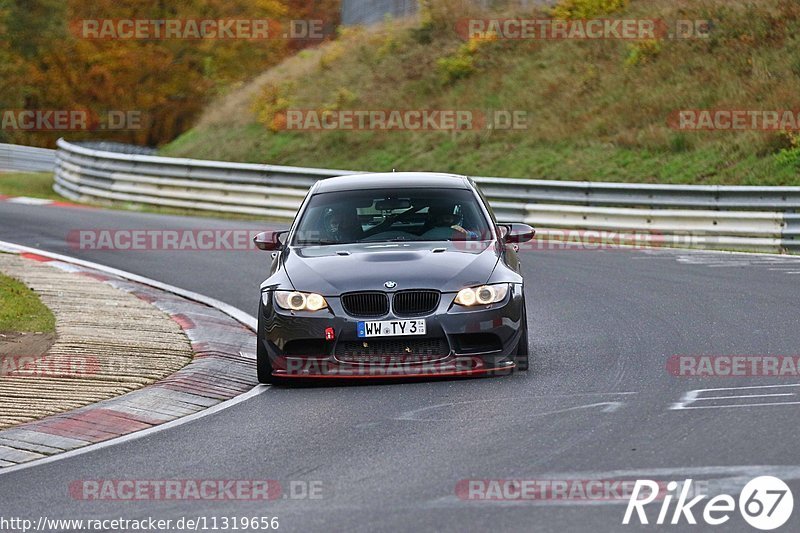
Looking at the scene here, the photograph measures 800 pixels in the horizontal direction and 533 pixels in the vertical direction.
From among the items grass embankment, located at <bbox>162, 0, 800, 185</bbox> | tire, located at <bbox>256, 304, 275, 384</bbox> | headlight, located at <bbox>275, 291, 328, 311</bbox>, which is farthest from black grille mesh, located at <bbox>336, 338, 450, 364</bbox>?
grass embankment, located at <bbox>162, 0, 800, 185</bbox>

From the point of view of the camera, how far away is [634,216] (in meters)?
21.4

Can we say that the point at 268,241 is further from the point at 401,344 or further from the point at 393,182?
the point at 401,344

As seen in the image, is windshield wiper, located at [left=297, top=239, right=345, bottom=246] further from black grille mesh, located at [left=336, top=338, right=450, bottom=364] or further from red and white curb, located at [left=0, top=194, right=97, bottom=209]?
red and white curb, located at [left=0, top=194, right=97, bottom=209]

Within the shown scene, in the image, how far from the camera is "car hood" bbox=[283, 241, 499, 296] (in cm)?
977

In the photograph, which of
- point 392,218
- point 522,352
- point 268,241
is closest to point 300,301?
point 268,241

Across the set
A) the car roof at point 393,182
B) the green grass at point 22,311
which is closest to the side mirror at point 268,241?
the car roof at point 393,182

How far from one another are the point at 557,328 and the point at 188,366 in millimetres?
3508

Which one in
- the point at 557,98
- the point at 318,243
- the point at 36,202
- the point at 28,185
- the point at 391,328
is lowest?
the point at 391,328

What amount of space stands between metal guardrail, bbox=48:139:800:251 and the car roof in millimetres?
9049

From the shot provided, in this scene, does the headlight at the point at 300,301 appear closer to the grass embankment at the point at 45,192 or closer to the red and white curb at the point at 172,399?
the red and white curb at the point at 172,399

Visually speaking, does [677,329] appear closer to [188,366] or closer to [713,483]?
[188,366]

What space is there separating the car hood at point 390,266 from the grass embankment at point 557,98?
1356 cm

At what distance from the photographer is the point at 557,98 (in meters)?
30.5

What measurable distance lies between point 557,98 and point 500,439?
23471 mm
